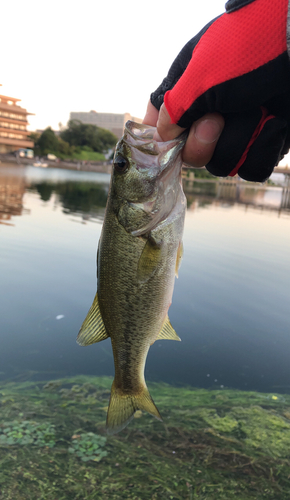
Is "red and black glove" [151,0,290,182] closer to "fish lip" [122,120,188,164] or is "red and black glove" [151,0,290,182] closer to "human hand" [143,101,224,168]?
"human hand" [143,101,224,168]

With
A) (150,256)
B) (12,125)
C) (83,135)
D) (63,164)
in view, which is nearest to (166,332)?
(150,256)

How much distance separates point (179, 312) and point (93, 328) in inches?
267

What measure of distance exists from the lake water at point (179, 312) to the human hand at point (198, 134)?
17.8ft

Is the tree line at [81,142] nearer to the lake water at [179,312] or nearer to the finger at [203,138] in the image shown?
the lake water at [179,312]

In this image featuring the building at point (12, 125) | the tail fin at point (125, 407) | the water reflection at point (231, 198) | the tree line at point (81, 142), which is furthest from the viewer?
the tree line at point (81, 142)

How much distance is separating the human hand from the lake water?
5.42m

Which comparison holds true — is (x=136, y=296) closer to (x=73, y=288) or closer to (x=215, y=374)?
(x=215, y=374)

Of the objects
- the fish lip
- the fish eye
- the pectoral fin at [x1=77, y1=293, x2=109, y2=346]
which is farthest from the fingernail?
the pectoral fin at [x1=77, y1=293, x2=109, y2=346]

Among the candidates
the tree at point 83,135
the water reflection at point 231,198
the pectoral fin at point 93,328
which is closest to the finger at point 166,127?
the pectoral fin at point 93,328

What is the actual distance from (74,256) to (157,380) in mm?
6862

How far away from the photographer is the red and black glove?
135 cm

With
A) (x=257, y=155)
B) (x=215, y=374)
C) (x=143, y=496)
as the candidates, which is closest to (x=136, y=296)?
(x=257, y=155)

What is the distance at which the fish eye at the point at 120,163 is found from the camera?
7.03ft

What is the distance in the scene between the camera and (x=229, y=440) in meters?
4.71
